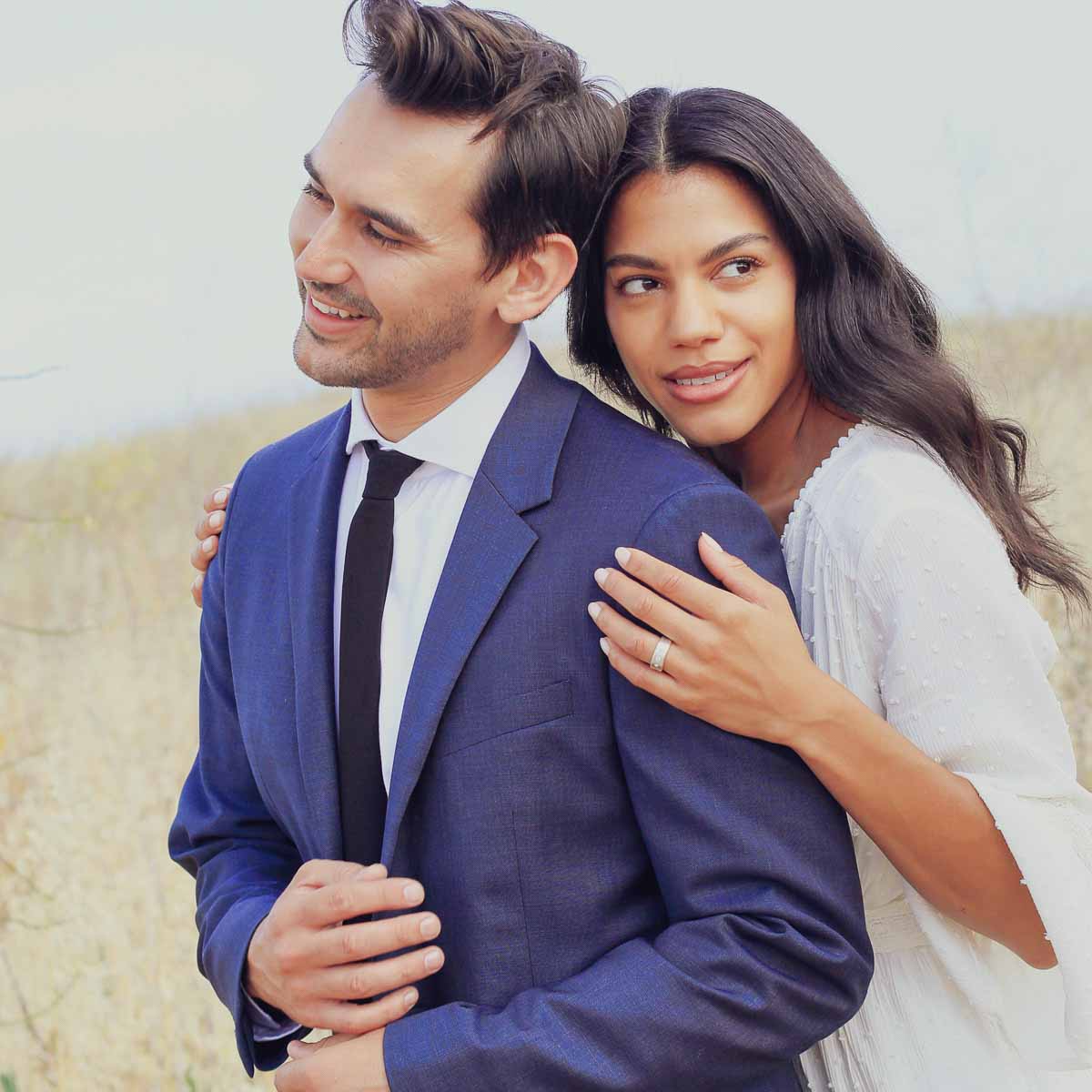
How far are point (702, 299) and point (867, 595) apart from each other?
553 mm

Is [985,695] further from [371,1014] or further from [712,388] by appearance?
[371,1014]

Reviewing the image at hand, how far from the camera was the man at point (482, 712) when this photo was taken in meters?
1.68

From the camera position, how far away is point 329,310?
1.95 meters

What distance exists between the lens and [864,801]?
5.93 feet

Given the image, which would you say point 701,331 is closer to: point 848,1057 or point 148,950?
point 848,1057

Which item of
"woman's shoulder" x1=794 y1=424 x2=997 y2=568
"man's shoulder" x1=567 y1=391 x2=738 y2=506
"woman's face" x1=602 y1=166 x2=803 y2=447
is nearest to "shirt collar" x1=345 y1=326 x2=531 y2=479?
"man's shoulder" x1=567 y1=391 x2=738 y2=506

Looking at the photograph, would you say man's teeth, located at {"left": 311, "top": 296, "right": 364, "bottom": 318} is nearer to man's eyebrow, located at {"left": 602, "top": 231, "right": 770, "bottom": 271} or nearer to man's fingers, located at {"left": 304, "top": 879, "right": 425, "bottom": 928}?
man's eyebrow, located at {"left": 602, "top": 231, "right": 770, "bottom": 271}

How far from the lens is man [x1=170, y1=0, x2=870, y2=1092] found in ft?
5.50

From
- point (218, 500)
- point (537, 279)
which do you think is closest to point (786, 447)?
point (537, 279)

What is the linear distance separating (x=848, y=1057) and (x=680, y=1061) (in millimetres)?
527

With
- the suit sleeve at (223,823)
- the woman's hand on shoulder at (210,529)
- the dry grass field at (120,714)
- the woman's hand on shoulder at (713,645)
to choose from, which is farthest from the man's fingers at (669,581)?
the dry grass field at (120,714)

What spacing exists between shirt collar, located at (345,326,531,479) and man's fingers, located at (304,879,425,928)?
59 centimetres

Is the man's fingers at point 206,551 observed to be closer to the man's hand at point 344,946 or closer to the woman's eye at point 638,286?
the man's hand at point 344,946

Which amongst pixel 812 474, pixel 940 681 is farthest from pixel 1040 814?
pixel 812 474
